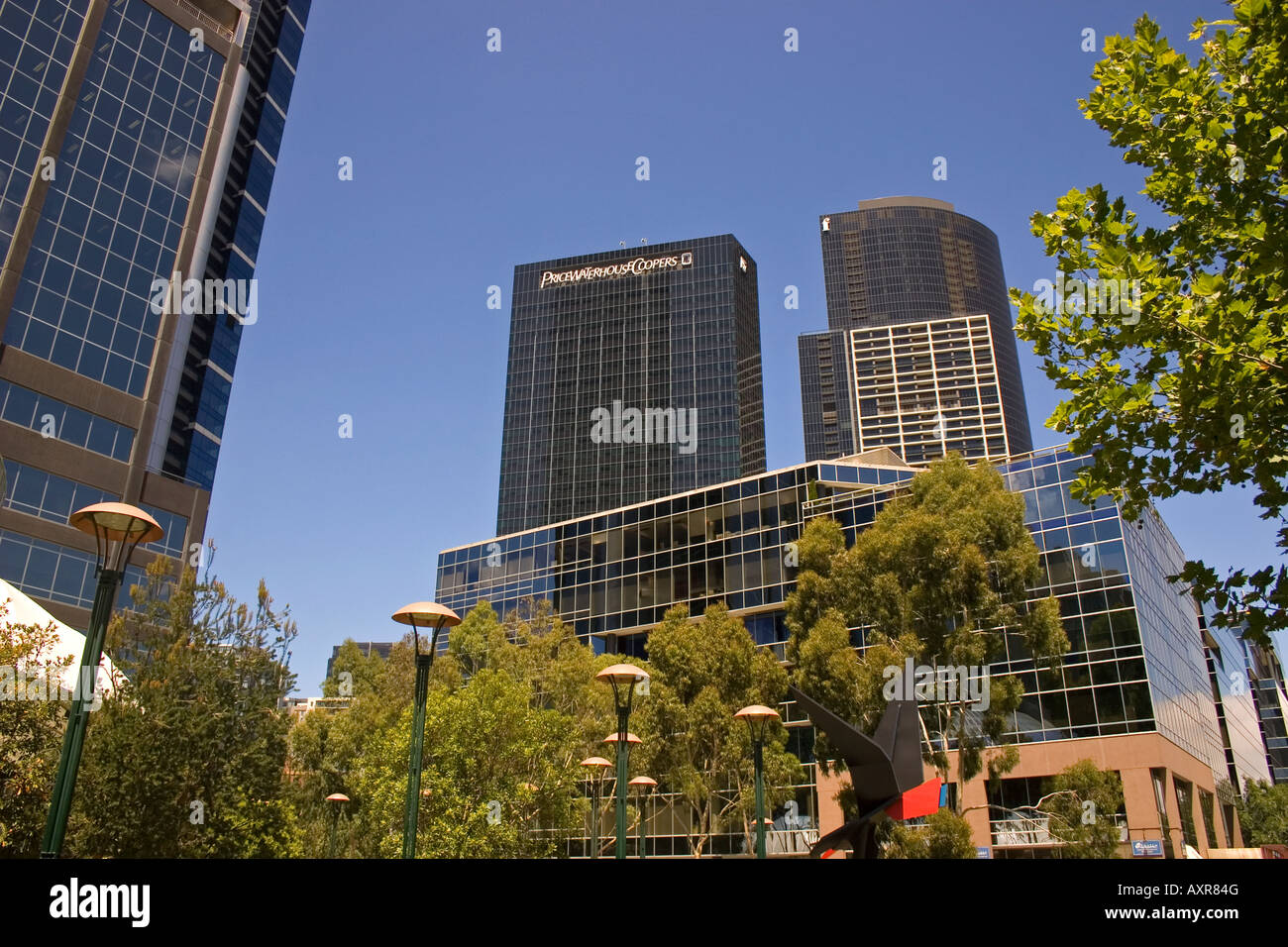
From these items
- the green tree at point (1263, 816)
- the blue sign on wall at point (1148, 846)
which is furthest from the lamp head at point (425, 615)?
the green tree at point (1263, 816)

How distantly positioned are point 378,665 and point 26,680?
28021mm

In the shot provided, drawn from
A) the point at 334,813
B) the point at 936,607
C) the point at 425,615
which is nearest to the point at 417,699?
the point at 425,615

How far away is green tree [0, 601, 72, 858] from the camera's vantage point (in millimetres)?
18562

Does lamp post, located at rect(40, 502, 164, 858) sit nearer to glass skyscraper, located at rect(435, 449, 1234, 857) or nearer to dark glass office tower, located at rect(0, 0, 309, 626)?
glass skyscraper, located at rect(435, 449, 1234, 857)


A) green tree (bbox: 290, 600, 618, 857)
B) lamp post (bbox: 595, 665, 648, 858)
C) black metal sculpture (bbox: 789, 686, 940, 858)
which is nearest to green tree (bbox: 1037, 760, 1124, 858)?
black metal sculpture (bbox: 789, 686, 940, 858)

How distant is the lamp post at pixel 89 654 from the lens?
11.7 metres

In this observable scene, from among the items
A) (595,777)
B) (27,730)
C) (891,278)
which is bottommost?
(27,730)

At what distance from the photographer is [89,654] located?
42.2 feet

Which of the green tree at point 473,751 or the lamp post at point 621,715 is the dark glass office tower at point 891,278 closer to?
the green tree at point 473,751

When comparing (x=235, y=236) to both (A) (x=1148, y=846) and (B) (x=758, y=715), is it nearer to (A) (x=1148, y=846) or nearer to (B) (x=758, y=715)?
(B) (x=758, y=715)

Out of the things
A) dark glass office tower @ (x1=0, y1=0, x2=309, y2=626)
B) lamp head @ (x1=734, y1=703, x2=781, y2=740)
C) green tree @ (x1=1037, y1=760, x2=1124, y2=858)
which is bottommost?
green tree @ (x1=1037, y1=760, x2=1124, y2=858)

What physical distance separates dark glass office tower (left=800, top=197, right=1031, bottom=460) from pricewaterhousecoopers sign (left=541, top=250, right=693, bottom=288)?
50.9m

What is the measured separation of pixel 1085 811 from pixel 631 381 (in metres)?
112
